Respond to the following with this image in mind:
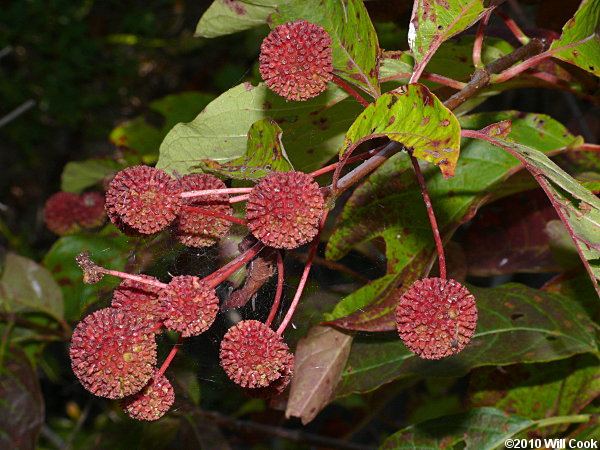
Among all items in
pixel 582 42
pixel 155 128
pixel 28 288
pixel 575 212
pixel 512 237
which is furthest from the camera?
pixel 155 128

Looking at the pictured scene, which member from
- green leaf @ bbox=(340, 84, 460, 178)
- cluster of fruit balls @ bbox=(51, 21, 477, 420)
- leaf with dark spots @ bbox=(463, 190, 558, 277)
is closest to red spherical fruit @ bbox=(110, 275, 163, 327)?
cluster of fruit balls @ bbox=(51, 21, 477, 420)

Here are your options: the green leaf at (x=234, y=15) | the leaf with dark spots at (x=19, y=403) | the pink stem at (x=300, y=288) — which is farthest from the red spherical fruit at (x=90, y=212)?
the pink stem at (x=300, y=288)

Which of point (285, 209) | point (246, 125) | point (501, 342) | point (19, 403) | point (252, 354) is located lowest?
point (19, 403)

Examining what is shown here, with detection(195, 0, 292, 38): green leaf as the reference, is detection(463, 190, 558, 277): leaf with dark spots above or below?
below

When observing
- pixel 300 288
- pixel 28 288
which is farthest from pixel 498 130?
pixel 28 288

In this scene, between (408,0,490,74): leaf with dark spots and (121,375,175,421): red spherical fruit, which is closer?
(121,375,175,421): red spherical fruit

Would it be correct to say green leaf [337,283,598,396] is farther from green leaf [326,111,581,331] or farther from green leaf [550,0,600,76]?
green leaf [550,0,600,76]

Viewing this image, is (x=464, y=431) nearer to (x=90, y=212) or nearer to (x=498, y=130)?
(x=498, y=130)
